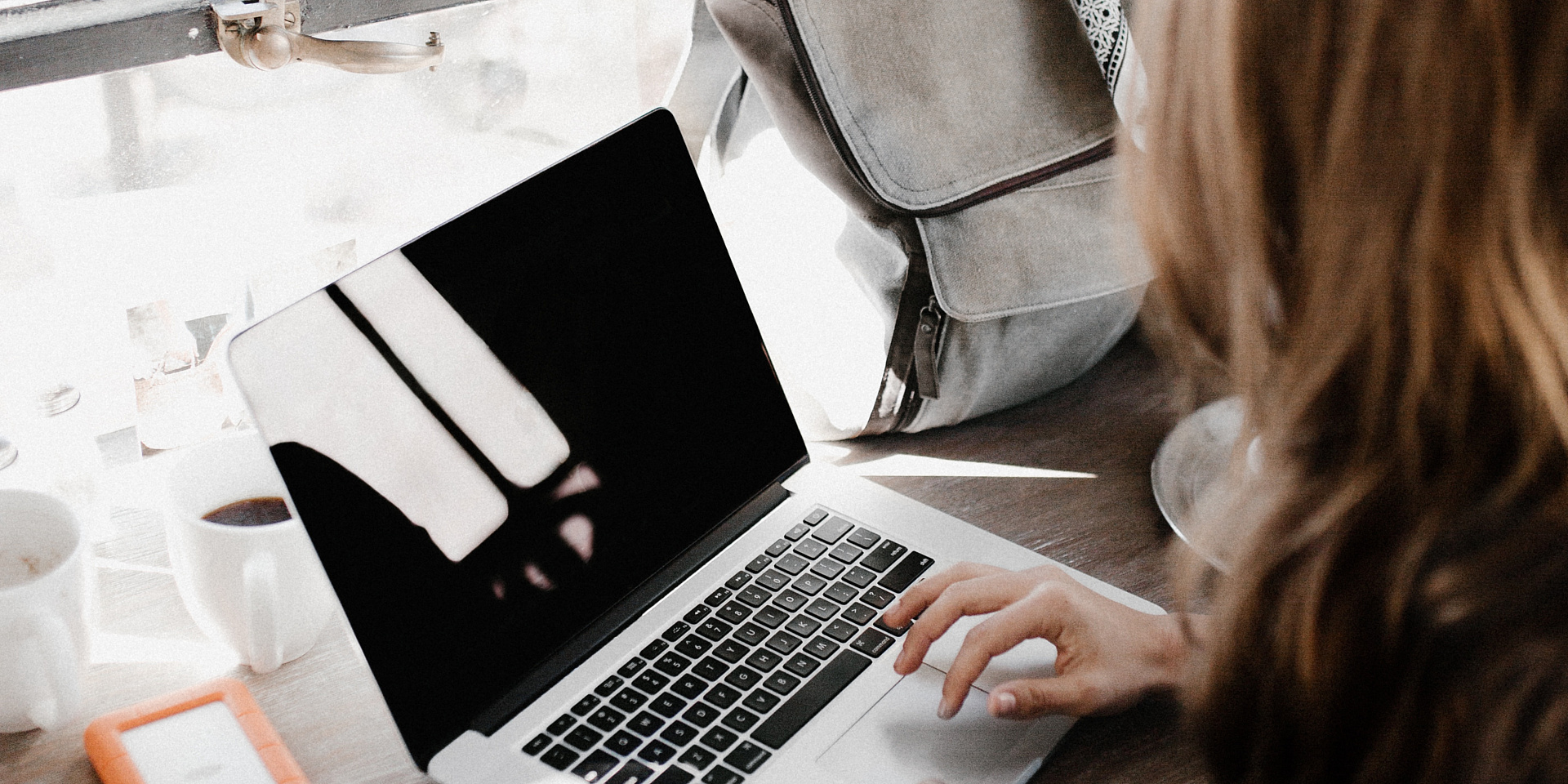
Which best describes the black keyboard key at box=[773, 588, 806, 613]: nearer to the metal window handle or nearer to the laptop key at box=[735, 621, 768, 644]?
the laptop key at box=[735, 621, 768, 644]

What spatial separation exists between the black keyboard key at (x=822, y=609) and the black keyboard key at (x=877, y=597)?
20 mm

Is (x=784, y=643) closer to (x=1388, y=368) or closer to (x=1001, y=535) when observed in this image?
(x=1001, y=535)

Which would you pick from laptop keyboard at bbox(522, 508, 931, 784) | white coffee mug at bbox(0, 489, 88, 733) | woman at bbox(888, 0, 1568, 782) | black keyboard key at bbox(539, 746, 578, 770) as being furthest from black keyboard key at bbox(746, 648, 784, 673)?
white coffee mug at bbox(0, 489, 88, 733)

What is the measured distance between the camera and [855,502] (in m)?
0.76

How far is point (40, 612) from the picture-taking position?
0.57 metres

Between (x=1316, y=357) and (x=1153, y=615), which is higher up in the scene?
(x=1316, y=357)

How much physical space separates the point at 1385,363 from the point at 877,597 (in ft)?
1.10

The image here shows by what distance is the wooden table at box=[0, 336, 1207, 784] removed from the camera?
0.60 m

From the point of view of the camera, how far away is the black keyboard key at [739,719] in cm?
59

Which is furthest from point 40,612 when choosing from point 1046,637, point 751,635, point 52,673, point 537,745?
point 1046,637

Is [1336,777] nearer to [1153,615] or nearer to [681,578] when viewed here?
[1153,615]

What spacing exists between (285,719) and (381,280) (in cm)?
24

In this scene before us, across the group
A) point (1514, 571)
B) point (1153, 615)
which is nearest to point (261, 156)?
point (1153, 615)

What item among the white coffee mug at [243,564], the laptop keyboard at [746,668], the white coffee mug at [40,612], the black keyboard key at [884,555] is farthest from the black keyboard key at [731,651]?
the white coffee mug at [40,612]
